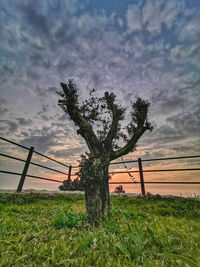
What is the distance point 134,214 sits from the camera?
3621 mm

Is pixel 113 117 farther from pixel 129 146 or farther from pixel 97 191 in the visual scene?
pixel 97 191

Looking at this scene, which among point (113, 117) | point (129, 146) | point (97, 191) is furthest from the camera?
point (113, 117)

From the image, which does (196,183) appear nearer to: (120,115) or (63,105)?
(120,115)

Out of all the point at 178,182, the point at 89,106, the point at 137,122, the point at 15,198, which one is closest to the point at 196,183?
the point at 178,182

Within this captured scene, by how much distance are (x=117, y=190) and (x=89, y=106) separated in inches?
345

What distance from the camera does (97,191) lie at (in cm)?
327

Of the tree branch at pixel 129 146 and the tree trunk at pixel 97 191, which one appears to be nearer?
the tree trunk at pixel 97 191

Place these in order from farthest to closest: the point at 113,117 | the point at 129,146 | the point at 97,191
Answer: the point at 113,117 → the point at 129,146 → the point at 97,191

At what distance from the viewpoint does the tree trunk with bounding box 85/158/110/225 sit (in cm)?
313

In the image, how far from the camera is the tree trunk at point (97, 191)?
123 inches

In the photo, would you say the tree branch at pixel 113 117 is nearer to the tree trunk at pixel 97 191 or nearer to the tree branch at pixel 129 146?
the tree branch at pixel 129 146

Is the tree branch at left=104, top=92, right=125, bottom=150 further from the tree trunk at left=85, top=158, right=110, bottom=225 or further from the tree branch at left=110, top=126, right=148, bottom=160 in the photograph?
the tree trunk at left=85, top=158, right=110, bottom=225

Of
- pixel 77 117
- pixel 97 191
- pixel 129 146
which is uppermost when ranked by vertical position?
pixel 77 117

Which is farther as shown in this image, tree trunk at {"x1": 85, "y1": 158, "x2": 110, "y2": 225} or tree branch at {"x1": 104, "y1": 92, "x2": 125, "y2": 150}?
tree branch at {"x1": 104, "y1": 92, "x2": 125, "y2": 150}
